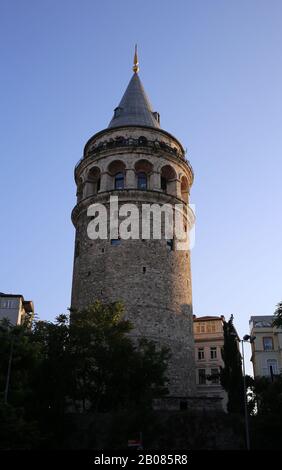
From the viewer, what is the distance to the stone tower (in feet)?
106

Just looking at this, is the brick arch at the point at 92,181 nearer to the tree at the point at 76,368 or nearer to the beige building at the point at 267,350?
the tree at the point at 76,368

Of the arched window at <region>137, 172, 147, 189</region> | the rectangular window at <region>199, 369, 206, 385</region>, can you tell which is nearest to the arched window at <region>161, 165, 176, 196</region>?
the arched window at <region>137, 172, 147, 189</region>

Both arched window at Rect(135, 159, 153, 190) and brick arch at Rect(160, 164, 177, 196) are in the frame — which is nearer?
arched window at Rect(135, 159, 153, 190)

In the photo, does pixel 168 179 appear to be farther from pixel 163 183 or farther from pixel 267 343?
pixel 267 343

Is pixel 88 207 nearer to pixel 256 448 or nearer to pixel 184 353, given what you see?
pixel 184 353

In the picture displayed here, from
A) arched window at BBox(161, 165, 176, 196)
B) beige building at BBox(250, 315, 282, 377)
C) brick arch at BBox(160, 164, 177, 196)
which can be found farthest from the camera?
beige building at BBox(250, 315, 282, 377)

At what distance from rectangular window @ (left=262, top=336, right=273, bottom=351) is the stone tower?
14.1 m

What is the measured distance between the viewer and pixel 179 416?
80.7ft

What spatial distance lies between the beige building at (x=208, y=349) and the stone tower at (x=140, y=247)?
51.9ft

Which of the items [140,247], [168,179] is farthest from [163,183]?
[140,247]

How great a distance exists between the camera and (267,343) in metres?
46.2

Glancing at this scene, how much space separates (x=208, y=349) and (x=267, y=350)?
688 cm

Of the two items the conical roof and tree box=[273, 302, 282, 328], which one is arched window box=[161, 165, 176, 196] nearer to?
the conical roof
